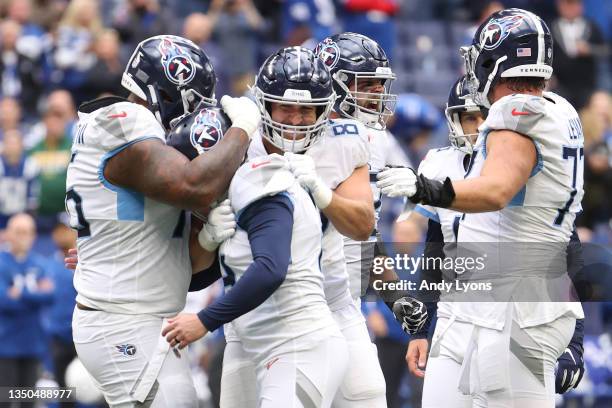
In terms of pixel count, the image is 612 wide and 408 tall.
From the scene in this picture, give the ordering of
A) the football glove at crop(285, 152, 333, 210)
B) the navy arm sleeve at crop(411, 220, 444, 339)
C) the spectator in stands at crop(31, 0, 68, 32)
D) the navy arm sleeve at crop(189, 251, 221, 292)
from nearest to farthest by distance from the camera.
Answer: the football glove at crop(285, 152, 333, 210) < the navy arm sleeve at crop(189, 251, 221, 292) < the navy arm sleeve at crop(411, 220, 444, 339) < the spectator in stands at crop(31, 0, 68, 32)

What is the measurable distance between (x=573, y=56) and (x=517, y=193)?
28.5 ft

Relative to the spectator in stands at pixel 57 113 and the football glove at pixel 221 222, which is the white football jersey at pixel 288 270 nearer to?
the football glove at pixel 221 222

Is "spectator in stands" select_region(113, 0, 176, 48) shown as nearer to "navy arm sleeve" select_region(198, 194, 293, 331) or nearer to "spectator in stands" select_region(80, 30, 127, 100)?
"spectator in stands" select_region(80, 30, 127, 100)

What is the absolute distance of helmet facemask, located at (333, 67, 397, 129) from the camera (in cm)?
638

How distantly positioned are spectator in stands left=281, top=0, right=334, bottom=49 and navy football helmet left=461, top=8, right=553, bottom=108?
748 centimetres

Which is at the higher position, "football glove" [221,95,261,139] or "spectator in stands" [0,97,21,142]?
"football glove" [221,95,261,139]

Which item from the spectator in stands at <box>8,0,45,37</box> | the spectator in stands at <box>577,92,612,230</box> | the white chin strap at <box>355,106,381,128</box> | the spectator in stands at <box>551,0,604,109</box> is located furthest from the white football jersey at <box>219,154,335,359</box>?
the spectator in stands at <box>551,0,604,109</box>

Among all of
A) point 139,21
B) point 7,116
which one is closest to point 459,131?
point 7,116

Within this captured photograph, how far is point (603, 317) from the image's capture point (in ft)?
36.6

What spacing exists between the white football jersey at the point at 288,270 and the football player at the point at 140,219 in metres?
0.16

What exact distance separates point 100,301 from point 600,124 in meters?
7.87

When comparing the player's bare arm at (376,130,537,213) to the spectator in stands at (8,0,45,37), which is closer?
the player's bare arm at (376,130,537,213)

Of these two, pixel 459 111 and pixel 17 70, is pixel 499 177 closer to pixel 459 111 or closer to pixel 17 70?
pixel 459 111

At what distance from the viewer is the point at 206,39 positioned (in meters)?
12.5
